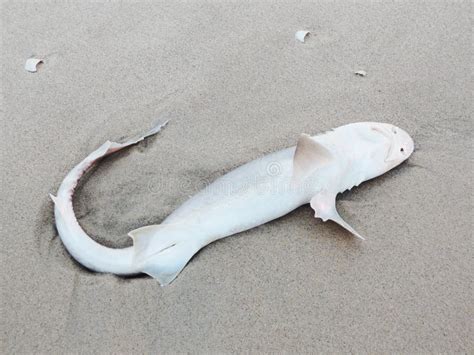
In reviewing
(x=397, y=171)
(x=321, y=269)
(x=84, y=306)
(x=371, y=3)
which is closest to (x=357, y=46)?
(x=371, y=3)

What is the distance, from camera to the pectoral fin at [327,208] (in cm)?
210

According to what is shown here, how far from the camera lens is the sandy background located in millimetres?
1955

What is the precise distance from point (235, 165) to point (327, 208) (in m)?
0.53

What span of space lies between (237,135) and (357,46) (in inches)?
41.1

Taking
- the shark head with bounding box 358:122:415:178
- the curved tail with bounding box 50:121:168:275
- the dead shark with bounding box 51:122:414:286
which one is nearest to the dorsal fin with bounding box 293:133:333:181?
the dead shark with bounding box 51:122:414:286

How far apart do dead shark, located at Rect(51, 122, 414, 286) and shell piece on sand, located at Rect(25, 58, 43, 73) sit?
85cm

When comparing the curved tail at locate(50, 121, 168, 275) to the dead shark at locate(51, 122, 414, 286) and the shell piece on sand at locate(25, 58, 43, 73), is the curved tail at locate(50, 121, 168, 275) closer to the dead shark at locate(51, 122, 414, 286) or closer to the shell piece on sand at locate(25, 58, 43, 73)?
the dead shark at locate(51, 122, 414, 286)

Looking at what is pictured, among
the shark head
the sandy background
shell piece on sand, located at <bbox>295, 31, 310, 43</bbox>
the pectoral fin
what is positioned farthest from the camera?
shell piece on sand, located at <bbox>295, 31, 310, 43</bbox>

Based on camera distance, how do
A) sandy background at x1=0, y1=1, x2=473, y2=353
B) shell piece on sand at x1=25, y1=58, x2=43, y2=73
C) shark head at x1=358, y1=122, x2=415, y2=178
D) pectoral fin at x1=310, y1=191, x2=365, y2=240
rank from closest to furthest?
sandy background at x1=0, y1=1, x2=473, y2=353, pectoral fin at x1=310, y1=191, x2=365, y2=240, shark head at x1=358, y1=122, x2=415, y2=178, shell piece on sand at x1=25, y1=58, x2=43, y2=73

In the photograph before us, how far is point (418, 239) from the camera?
85.7 inches

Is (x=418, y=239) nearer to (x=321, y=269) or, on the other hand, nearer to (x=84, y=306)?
(x=321, y=269)

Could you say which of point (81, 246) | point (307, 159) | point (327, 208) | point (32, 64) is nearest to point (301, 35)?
point (307, 159)

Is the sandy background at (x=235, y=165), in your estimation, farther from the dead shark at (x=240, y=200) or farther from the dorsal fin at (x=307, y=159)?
the dorsal fin at (x=307, y=159)

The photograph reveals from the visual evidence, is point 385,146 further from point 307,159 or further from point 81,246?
point 81,246
